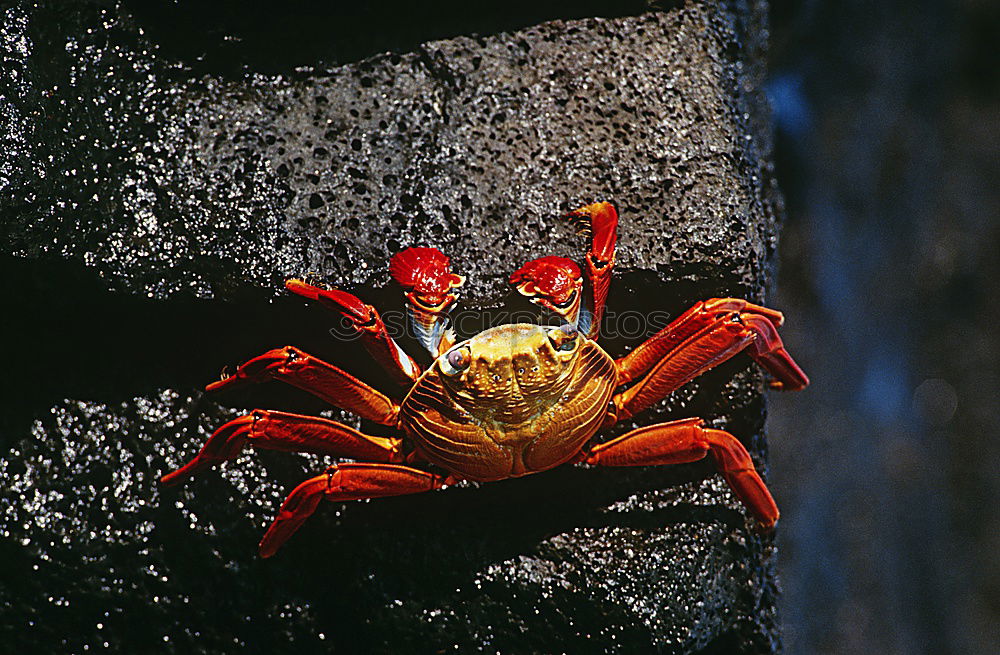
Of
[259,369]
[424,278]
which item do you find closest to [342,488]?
[259,369]

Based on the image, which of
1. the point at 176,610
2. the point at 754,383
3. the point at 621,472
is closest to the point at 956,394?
the point at 754,383

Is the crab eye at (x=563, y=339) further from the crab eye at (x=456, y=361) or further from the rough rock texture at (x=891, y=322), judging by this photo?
the rough rock texture at (x=891, y=322)

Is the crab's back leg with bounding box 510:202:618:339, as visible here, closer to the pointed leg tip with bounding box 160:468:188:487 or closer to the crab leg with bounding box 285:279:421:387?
the crab leg with bounding box 285:279:421:387

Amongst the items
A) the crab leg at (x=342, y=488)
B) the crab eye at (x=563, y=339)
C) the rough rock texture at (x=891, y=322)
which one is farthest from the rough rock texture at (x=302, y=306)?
the rough rock texture at (x=891, y=322)

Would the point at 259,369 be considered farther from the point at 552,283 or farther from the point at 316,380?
the point at 552,283

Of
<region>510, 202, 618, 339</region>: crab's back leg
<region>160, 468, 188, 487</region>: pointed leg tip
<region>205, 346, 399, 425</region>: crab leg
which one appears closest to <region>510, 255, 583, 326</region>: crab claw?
<region>510, 202, 618, 339</region>: crab's back leg

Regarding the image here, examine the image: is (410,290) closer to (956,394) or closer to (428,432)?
(428,432)

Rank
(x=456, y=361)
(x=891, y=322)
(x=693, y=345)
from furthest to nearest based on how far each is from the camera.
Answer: (x=891, y=322) → (x=693, y=345) → (x=456, y=361)

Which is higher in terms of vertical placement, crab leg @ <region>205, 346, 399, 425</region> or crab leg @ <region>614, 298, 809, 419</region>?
crab leg @ <region>205, 346, 399, 425</region>
